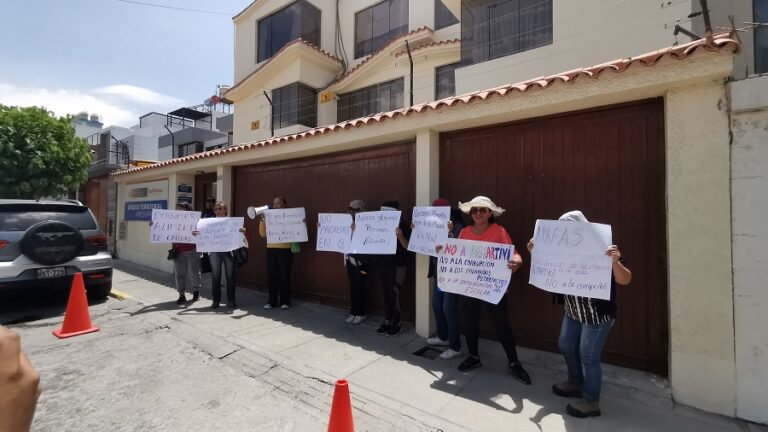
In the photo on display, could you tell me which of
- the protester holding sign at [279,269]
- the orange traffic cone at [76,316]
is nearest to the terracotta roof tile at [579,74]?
the protester holding sign at [279,269]

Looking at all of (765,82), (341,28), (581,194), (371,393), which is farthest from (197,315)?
(341,28)

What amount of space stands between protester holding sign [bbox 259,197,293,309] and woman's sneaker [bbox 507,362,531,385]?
12.5 feet

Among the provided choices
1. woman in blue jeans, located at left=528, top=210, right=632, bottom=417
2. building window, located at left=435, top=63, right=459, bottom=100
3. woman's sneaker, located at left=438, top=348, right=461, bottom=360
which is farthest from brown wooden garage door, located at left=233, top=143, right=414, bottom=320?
building window, located at left=435, top=63, right=459, bottom=100

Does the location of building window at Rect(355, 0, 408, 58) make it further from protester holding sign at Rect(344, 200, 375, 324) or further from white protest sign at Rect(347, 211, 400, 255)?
white protest sign at Rect(347, 211, 400, 255)

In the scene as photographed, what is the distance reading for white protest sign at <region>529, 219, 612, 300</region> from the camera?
9.54 ft

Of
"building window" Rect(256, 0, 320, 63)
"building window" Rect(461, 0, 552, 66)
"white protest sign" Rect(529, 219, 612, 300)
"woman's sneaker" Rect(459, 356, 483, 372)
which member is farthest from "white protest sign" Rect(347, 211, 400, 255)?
"building window" Rect(256, 0, 320, 63)

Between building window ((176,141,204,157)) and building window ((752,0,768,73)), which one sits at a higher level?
building window ((176,141,204,157))

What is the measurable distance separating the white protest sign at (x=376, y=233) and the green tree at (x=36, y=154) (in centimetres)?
1048

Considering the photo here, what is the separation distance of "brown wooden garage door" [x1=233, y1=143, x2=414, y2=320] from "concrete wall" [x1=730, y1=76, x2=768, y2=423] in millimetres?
3312

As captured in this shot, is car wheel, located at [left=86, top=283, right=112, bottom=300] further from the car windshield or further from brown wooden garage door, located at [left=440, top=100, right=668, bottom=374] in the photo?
brown wooden garage door, located at [left=440, top=100, right=668, bottom=374]

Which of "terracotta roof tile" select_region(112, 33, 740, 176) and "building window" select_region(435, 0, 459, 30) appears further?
"building window" select_region(435, 0, 459, 30)

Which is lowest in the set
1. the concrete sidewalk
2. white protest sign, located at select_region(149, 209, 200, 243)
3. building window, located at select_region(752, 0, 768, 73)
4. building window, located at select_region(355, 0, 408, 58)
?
the concrete sidewalk

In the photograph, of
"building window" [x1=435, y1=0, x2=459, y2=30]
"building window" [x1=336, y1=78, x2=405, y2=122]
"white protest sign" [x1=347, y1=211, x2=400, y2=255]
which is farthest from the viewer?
"building window" [x1=336, y1=78, x2=405, y2=122]

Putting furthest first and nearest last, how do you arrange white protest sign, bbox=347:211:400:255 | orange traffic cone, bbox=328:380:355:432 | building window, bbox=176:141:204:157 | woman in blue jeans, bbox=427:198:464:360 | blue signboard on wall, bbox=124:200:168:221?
building window, bbox=176:141:204:157
blue signboard on wall, bbox=124:200:168:221
white protest sign, bbox=347:211:400:255
woman in blue jeans, bbox=427:198:464:360
orange traffic cone, bbox=328:380:355:432
